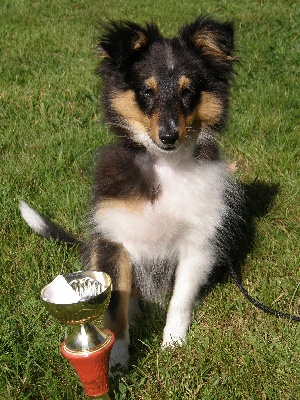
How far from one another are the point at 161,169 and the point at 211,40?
73 cm

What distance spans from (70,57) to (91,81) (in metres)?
1.20

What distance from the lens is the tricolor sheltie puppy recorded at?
2721mm

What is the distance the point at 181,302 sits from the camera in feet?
9.45

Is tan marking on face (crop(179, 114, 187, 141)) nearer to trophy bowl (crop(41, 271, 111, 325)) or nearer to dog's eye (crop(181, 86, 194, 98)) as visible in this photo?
dog's eye (crop(181, 86, 194, 98))

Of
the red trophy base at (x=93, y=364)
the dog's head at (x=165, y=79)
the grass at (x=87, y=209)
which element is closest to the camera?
the red trophy base at (x=93, y=364)

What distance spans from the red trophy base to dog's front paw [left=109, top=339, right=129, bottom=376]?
44 cm

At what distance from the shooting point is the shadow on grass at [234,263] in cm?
281

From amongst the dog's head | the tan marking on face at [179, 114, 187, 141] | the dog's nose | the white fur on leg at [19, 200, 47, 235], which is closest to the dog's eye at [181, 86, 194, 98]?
the dog's head

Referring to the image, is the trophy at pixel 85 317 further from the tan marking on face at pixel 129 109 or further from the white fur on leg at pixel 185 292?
the tan marking on face at pixel 129 109

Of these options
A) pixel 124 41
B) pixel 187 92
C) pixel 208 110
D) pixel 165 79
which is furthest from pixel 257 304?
pixel 124 41

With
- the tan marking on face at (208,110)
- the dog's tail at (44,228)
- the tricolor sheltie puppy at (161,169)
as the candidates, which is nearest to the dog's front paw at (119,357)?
the tricolor sheltie puppy at (161,169)

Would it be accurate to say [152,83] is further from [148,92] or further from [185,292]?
[185,292]

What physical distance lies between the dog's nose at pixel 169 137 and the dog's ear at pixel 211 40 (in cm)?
60

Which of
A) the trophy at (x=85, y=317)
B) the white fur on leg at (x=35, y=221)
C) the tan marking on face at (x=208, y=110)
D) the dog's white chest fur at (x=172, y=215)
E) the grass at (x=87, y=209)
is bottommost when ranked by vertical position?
the grass at (x=87, y=209)
